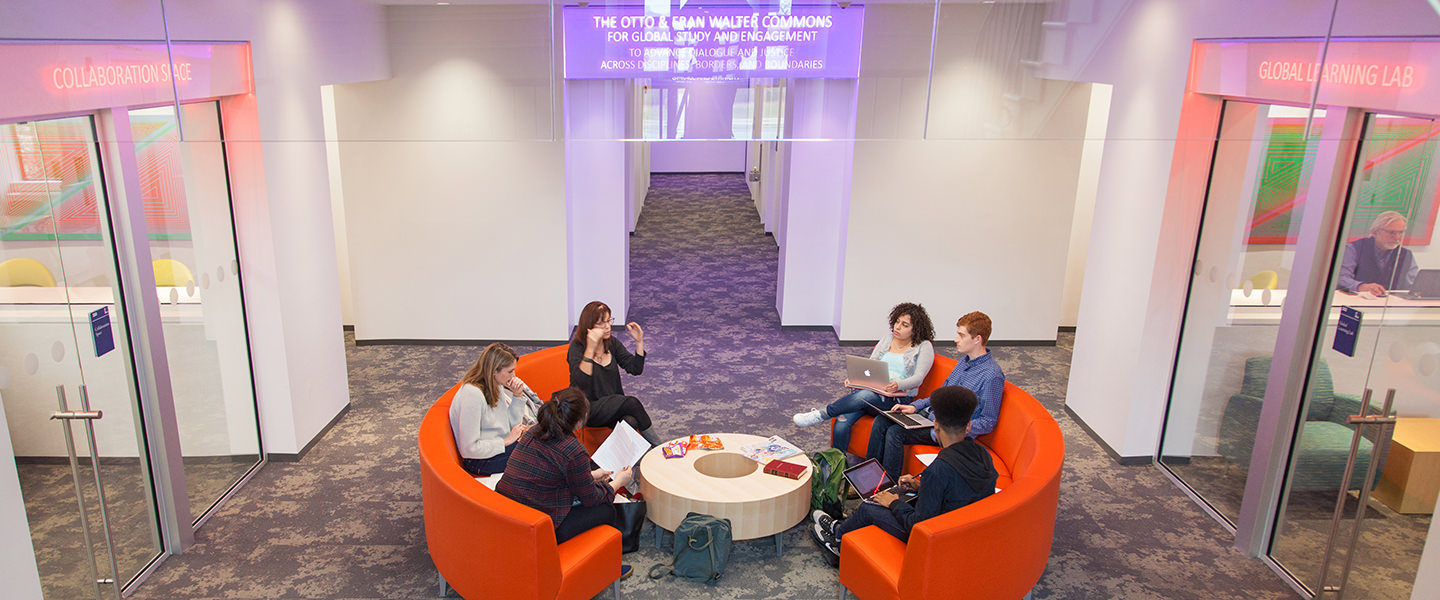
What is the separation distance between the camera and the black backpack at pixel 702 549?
16.5ft

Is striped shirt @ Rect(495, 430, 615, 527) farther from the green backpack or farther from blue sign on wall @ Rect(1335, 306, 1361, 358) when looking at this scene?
blue sign on wall @ Rect(1335, 306, 1361, 358)

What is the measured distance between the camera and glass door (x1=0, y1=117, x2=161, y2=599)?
4.07 meters

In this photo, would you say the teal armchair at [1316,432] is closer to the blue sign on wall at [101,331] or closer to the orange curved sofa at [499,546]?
the orange curved sofa at [499,546]

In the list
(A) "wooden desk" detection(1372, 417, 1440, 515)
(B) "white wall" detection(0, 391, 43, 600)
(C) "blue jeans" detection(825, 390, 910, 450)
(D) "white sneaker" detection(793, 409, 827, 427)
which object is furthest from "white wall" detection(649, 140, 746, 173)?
(B) "white wall" detection(0, 391, 43, 600)

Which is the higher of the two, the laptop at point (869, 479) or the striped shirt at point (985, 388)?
the striped shirt at point (985, 388)

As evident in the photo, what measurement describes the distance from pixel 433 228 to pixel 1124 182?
251 inches

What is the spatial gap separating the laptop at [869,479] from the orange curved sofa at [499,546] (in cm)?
167

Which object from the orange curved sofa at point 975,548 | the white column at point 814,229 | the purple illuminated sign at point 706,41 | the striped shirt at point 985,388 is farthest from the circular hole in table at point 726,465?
the white column at point 814,229

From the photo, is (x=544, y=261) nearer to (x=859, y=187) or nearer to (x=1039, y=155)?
(x=859, y=187)

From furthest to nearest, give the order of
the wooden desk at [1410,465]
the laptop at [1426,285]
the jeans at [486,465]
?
the jeans at [486,465] < the laptop at [1426,285] < the wooden desk at [1410,465]

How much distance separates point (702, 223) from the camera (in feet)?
52.3

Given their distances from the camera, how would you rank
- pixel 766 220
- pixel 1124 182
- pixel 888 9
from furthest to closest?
1. pixel 766 220
2. pixel 1124 182
3. pixel 888 9

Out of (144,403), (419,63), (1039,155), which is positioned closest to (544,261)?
(419,63)

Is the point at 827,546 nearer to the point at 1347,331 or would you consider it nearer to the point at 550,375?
the point at 550,375
